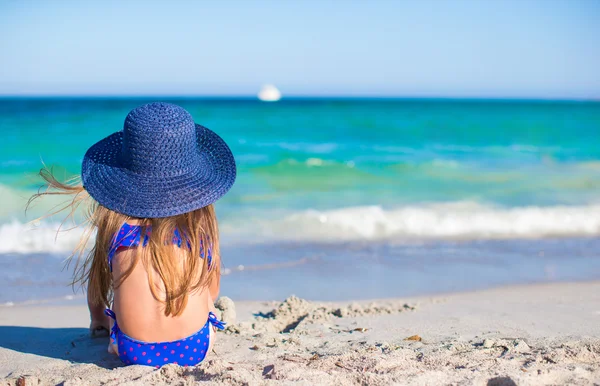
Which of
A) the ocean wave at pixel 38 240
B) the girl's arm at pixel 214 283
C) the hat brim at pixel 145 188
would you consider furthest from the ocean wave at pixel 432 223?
the hat brim at pixel 145 188

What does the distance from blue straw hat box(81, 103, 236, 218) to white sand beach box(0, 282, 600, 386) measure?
0.69 metres

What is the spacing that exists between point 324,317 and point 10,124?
53.7ft

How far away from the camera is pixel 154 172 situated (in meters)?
2.18

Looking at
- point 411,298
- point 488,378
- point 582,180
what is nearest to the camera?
point 488,378

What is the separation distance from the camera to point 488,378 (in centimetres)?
218

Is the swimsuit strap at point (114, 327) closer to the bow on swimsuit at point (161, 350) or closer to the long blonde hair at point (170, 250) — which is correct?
the bow on swimsuit at point (161, 350)

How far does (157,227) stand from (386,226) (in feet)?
14.5

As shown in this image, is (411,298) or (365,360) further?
(411,298)

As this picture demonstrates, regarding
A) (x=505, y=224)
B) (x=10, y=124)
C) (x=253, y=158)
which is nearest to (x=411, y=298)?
(x=505, y=224)

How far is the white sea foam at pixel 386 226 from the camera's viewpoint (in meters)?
5.38

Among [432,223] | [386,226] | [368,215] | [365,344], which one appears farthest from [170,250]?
[368,215]

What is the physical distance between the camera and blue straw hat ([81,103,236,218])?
7.00 feet

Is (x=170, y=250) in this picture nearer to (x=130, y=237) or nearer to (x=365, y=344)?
(x=130, y=237)

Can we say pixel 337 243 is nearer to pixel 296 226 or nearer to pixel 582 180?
pixel 296 226
